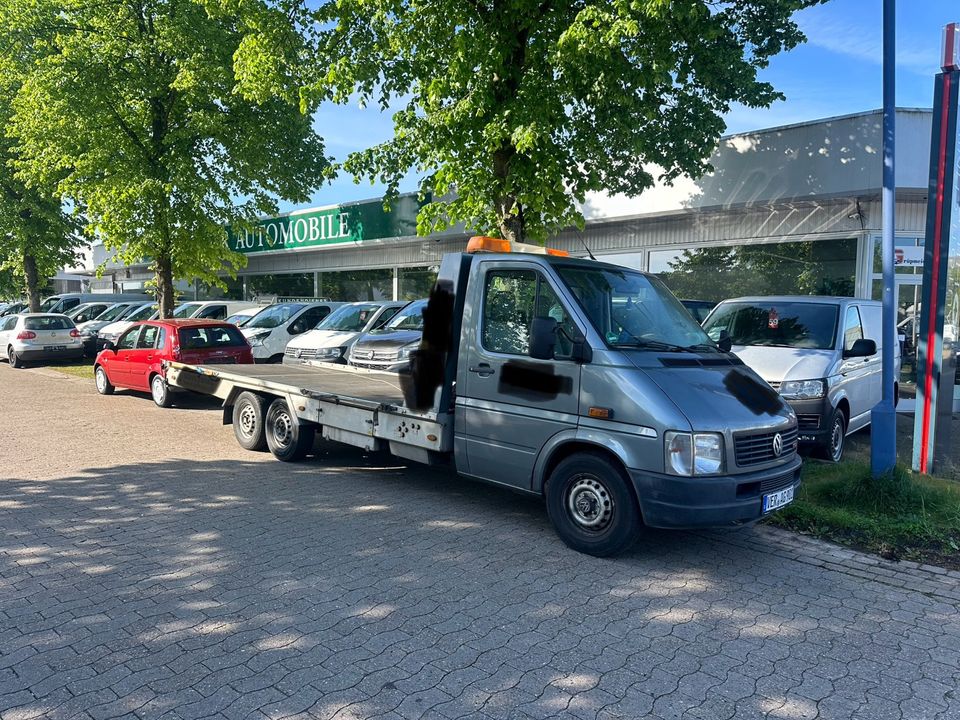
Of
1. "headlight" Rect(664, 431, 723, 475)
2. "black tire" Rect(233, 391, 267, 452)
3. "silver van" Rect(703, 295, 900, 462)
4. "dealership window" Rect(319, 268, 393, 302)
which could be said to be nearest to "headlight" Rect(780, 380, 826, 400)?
"silver van" Rect(703, 295, 900, 462)

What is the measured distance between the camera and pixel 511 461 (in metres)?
5.71

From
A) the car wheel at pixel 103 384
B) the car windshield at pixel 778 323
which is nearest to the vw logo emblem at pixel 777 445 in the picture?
the car windshield at pixel 778 323

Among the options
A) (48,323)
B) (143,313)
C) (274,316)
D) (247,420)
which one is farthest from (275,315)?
(247,420)

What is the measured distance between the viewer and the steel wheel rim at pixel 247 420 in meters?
8.54

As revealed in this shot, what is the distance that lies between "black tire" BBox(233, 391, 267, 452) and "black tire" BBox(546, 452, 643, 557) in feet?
13.9

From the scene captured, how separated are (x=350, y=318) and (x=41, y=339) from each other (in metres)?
9.87

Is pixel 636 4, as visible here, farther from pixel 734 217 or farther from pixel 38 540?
pixel 734 217

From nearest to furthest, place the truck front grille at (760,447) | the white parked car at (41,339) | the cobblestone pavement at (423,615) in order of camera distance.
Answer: the cobblestone pavement at (423,615) → the truck front grille at (760,447) → the white parked car at (41,339)

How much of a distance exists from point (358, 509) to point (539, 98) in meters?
5.29

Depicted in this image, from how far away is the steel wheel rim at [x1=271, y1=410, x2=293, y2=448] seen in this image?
8047 mm

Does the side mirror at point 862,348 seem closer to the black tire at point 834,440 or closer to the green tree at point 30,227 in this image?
the black tire at point 834,440

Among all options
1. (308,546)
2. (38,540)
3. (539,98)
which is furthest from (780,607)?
(539,98)

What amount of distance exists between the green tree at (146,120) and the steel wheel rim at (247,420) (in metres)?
8.13

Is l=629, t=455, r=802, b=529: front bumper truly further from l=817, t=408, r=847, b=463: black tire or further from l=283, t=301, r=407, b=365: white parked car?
l=283, t=301, r=407, b=365: white parked car
